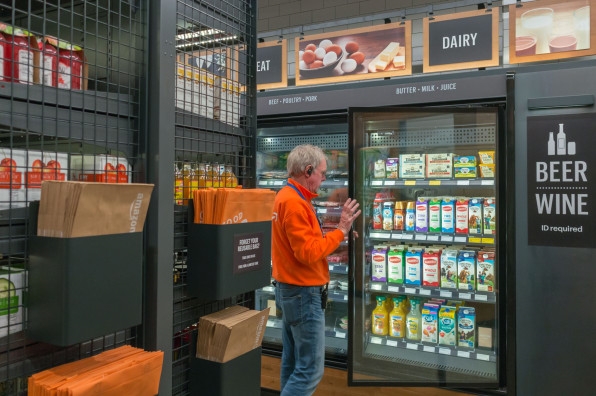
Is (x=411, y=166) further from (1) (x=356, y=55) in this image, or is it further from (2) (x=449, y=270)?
(1) (x=356, y=55)

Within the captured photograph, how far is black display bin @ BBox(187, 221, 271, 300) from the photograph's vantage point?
160 centimetres

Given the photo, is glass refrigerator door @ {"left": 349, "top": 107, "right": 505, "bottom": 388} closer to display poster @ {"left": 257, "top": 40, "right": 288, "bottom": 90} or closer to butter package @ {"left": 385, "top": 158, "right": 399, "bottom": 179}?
butter package @ {"left": 385, "top": 158, "right": 399, "bottom": 179}

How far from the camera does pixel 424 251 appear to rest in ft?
11.3

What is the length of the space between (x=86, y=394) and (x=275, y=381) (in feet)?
8.46

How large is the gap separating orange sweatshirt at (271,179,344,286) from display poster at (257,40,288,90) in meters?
2.05

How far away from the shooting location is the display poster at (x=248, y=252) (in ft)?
5.45

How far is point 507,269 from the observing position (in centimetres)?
281

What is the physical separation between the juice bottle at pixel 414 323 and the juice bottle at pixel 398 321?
0.04 m

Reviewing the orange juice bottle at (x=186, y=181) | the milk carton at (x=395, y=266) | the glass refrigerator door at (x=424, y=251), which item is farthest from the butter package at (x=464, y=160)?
the orange juice bottle at (x=186, y=181)

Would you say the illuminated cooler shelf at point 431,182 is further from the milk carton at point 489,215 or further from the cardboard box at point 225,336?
the cardboard box at point 225,336

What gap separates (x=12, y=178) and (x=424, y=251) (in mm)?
2797

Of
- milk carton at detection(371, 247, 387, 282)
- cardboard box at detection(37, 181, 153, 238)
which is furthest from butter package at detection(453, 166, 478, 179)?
cardboard box at detection(37, 181, 153, 238)

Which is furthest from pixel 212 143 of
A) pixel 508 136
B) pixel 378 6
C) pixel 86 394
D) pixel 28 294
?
pixel 378 6

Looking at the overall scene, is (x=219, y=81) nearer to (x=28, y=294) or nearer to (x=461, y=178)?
(x=28, y=294)
